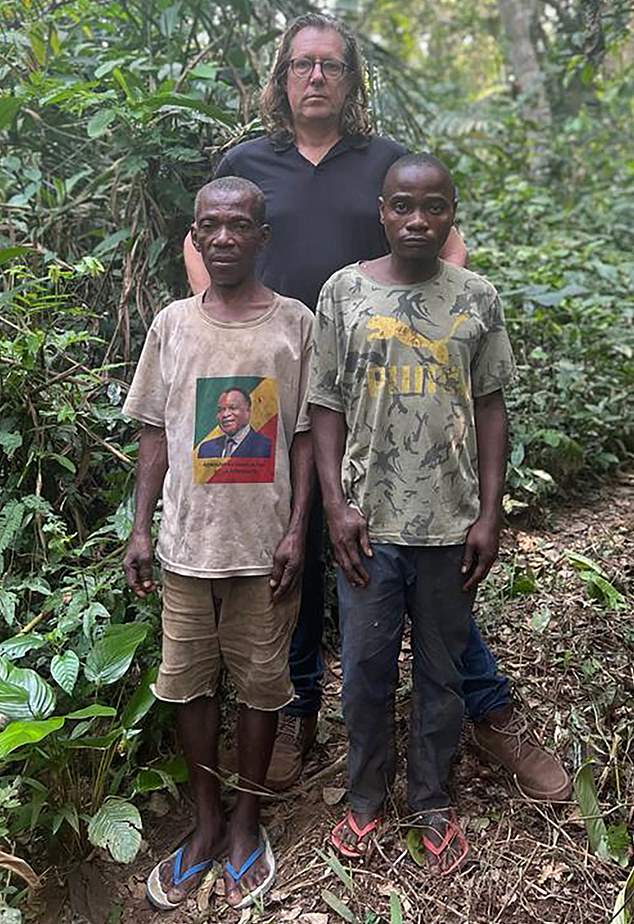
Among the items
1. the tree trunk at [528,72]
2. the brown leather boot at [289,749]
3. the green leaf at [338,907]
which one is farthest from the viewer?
the tree trunk at [528,72]

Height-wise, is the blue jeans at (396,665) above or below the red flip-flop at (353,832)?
above

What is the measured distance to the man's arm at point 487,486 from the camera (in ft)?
7.00

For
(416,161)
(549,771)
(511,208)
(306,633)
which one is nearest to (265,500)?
(306,633)

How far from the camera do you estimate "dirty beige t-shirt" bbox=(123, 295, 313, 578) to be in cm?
218

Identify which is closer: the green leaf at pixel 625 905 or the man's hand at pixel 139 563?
the green leaf at pixel 625 905

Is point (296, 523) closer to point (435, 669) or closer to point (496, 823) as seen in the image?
point (435, 669)

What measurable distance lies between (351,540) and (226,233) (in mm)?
819

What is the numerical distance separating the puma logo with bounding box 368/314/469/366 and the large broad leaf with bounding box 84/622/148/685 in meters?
1.04

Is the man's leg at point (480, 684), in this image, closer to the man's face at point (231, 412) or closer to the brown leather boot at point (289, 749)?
the brown leather boot at point (289, 749)

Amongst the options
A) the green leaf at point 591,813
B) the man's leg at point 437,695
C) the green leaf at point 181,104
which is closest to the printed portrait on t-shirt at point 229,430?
the man's leg at point 437,695

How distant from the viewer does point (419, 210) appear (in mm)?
2076

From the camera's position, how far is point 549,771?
2512 millimetres

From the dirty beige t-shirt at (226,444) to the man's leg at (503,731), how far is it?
0.74 metres

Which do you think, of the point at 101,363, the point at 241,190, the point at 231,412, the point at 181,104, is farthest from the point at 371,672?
the point at 181,104
